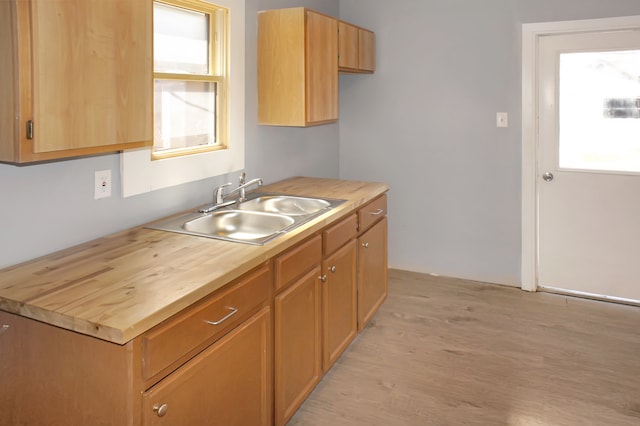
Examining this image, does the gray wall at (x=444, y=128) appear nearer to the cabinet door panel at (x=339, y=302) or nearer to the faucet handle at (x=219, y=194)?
the cabinet door panel at (x=339, y=302)

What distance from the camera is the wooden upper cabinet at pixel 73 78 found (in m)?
1.44

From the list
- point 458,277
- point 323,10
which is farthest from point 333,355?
point 323,10

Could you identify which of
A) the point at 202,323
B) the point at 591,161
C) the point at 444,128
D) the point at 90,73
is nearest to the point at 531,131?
the point at 591,161

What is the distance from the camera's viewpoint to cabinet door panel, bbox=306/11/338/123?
3117 millimetres

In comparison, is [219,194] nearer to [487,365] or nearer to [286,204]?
[286,204]

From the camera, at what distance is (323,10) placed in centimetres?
413

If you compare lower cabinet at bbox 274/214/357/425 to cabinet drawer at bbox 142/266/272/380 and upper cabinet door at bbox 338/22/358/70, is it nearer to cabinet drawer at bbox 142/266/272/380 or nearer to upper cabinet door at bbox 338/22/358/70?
cabinet drawer at bbox 142/266/272/380

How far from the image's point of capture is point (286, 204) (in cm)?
301

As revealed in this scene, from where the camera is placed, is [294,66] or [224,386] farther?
[294,66]

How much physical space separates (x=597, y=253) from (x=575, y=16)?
1.63 metres

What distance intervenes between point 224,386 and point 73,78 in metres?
1.05

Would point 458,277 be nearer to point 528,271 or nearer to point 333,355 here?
point 528,271

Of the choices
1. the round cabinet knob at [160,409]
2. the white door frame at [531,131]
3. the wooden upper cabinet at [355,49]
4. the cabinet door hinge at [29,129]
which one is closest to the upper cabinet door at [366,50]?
the wooden upper cabinet at [355,49]

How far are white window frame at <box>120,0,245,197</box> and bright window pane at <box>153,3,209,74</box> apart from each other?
146 mm
